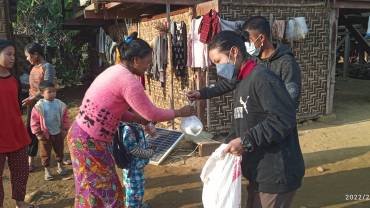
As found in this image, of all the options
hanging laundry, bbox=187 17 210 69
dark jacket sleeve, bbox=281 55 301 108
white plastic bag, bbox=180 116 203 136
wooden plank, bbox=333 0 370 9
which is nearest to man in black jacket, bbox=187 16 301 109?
dark jacket sleeve, bbox=281 55 301 108

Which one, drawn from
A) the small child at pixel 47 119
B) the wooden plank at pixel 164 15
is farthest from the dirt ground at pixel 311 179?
the wooden plank at pixel 164 15

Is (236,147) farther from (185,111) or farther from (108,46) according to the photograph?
(108,46)

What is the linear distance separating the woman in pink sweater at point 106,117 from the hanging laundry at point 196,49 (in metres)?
3.96

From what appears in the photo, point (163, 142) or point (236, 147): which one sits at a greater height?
point (236, 147)

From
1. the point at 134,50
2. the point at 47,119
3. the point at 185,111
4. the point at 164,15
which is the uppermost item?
the point at 164,15

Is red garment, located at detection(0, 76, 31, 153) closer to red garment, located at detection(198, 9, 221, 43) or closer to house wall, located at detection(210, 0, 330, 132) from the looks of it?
red garment, located at detection(198, 9, 221, 43)

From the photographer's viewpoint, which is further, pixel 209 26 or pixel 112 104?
pixel 209 26

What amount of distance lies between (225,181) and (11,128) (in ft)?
8.02

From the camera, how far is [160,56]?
760 centimetres

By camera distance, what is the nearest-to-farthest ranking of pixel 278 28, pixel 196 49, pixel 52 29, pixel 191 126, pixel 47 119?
pixel 191 126 → pixel 47 119 → pixel 196 49 → pixel 278 28 → pixel 52 29

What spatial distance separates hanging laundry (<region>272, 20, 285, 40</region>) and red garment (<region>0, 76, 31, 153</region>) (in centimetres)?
485

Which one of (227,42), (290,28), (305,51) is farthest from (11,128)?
(305,51)

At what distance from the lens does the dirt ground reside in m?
4.35

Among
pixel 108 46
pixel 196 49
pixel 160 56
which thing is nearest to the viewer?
pixel 196 49
